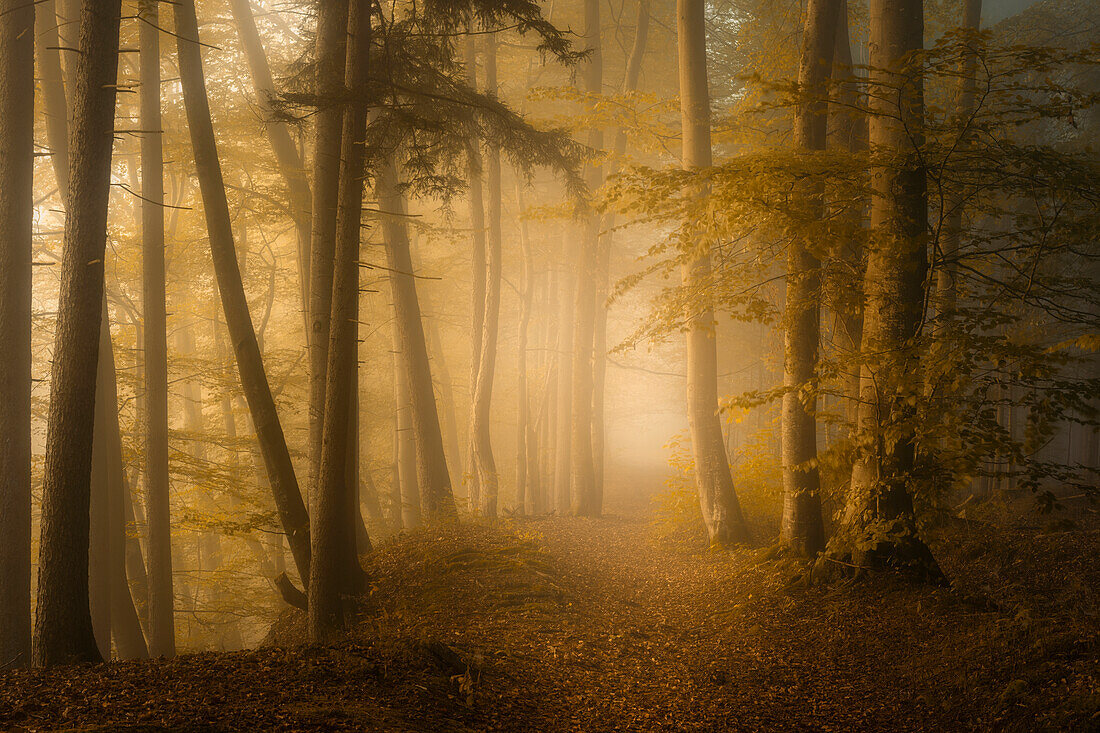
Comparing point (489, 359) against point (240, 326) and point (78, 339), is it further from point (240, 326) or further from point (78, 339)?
point (78, 339)

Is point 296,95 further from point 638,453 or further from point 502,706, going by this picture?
point 638,453

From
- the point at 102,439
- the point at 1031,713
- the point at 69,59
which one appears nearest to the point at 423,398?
the point at 102,439

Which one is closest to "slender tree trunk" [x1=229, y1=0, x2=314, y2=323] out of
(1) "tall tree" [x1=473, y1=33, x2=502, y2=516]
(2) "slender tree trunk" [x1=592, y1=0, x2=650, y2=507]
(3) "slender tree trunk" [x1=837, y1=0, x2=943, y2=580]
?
(1) "tall tree" [x1=473, y1=33, x2=502, y2=516]

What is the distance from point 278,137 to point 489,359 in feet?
19.4

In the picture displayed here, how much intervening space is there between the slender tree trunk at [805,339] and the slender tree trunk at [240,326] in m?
5.98

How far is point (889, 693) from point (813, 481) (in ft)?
11.6

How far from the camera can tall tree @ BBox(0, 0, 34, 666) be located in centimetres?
705

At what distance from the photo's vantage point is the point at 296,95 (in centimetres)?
664

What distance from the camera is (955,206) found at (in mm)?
6234

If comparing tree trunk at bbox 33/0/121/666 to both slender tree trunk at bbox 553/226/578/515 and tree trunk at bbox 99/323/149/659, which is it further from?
slender tree trunk at bbox 553/226/578/515

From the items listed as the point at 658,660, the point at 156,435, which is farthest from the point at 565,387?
the point at 658,660

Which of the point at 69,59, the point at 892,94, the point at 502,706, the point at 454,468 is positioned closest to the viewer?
the point at 502,706

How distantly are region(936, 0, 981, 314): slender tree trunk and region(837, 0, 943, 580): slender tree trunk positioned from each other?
255mm

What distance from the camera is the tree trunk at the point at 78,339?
18.1 ft
